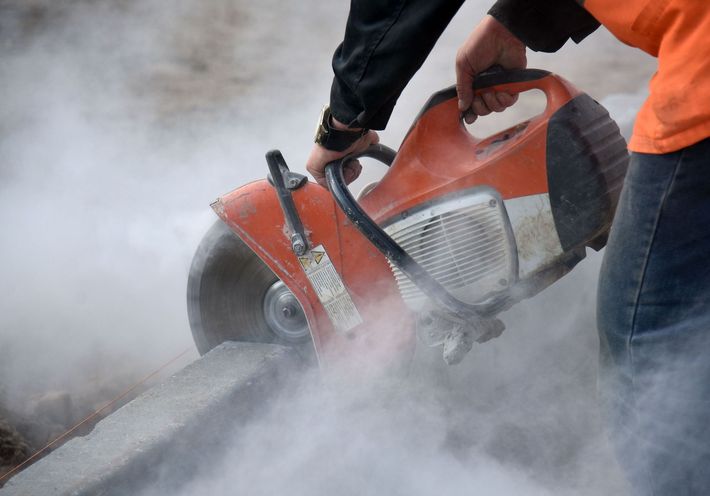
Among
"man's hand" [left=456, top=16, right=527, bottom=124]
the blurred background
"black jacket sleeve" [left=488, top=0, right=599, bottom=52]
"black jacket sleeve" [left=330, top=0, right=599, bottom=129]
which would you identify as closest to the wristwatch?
"black jacket sleeve" [left=330, top=0, right=599, bottom=129]

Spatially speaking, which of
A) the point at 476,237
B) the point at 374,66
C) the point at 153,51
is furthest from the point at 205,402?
the point at 153,51

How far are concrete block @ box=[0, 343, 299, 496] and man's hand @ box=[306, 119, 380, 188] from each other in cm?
65

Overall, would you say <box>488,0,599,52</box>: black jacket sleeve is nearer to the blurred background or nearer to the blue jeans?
the blue jeans

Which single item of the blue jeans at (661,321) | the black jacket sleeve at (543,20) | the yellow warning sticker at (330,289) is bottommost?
the blue jeans at (661,321)

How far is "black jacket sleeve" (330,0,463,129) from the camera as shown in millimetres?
1217

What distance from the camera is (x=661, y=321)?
42.8 inches

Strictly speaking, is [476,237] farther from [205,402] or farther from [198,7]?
[198,7]

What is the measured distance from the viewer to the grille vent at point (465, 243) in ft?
5.51

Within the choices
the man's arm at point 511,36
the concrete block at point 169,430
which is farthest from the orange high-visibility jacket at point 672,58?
the concrete block at point 169,430

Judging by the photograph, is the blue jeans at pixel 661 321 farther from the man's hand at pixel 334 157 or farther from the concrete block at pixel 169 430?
the concrete block at pixel 169 430

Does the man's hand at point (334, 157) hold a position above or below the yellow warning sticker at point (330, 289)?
above

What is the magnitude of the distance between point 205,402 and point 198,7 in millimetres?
4427

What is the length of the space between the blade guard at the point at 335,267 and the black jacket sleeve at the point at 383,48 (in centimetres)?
51

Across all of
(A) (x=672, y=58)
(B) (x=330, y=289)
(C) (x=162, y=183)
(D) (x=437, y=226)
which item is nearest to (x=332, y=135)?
(D) (x=437, y=226)
